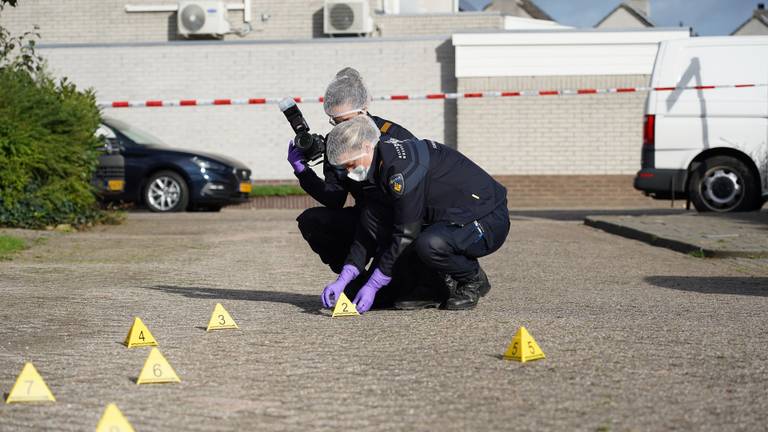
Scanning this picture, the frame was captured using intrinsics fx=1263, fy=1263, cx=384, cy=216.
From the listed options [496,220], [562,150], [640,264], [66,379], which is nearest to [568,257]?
A: [640,264]

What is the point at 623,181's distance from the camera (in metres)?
24.5

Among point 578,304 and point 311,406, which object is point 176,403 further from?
point 578,304

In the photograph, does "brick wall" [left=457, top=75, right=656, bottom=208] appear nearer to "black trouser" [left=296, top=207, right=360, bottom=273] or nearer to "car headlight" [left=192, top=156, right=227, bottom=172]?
"car headlight" [left=192, top=156, right=227, bottom=172]

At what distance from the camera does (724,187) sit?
52.4 feet

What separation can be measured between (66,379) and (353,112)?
8.43 ft

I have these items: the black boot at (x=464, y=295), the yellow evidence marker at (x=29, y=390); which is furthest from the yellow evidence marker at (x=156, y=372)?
the black boot at (x=464, y=295)

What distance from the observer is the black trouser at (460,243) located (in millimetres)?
6977

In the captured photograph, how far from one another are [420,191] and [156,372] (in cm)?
225

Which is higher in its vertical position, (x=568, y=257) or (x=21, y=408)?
(x=21, y=408)

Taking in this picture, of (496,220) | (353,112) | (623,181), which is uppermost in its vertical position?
(353,112)

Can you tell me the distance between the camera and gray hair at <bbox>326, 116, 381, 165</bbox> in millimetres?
6641

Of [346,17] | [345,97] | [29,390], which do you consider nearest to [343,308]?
[345,97]

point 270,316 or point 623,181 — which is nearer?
point 270,316

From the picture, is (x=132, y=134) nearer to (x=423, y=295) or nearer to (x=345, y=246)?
(x=345, y=246)
